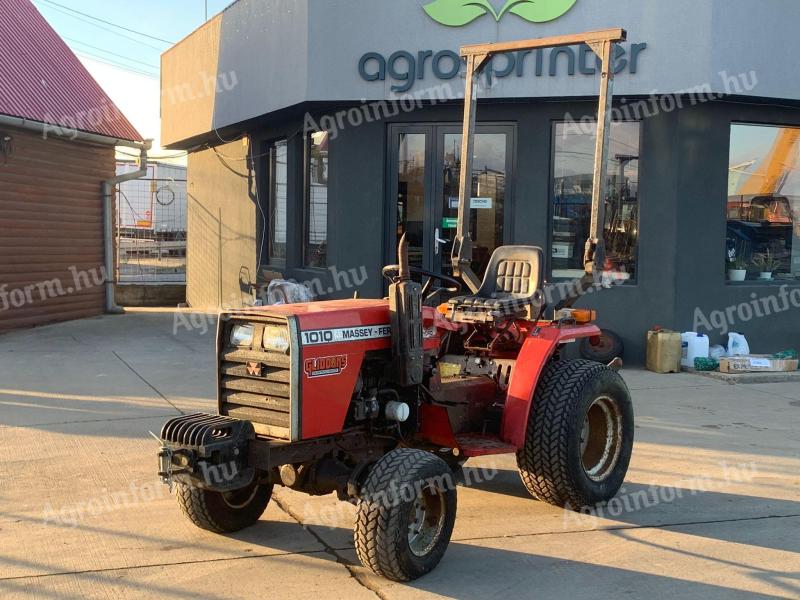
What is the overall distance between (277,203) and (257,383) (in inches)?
368

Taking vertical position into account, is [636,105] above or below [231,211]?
above

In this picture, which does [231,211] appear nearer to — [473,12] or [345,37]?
[345,37]

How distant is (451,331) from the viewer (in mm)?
5539

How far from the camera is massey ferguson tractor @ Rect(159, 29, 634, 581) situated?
4.14m

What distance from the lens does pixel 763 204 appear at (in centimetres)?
1112

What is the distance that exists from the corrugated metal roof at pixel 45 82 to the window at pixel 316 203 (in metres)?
4.05

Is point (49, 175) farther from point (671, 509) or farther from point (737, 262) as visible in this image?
point (671, 509)

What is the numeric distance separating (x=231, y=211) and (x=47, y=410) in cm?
773

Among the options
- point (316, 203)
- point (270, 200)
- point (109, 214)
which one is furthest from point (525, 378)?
point (109, 214)

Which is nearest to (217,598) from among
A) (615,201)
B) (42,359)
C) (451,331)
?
(451,331)

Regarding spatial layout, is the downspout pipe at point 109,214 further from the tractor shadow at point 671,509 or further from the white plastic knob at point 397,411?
the white plastic knob at point 397,411

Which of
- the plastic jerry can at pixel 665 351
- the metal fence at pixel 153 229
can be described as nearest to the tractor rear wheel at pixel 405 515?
the plastic jerry can at pixel 665 351

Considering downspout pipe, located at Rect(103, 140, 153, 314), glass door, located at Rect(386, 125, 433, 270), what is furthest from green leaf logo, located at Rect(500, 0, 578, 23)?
downspout pipe, located at Rect(103, 140, 153, 314)

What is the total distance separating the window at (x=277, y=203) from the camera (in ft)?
43.2
